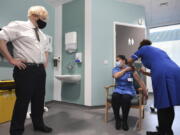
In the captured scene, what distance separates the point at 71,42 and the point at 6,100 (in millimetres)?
1867

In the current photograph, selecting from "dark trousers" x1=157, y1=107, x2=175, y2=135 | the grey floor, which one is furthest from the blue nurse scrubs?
the grey floor

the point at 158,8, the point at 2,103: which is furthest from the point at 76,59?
the point at 158,8

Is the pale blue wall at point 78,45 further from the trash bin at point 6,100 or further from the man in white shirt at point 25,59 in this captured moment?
the man in white shirt at point 25,59

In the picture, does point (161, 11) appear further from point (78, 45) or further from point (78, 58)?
point (78, 58)

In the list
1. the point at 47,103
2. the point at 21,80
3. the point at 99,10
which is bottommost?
the point at 47,103

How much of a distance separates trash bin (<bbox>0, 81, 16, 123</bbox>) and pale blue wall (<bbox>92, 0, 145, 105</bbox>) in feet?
5.39

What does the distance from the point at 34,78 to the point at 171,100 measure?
1.46 meters

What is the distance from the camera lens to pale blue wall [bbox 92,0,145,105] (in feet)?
11.6

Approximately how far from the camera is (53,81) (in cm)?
404

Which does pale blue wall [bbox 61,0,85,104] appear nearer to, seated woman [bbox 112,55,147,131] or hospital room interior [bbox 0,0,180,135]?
hospital room interior [bbox 0,0,180,135]

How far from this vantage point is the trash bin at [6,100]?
2.42 metres

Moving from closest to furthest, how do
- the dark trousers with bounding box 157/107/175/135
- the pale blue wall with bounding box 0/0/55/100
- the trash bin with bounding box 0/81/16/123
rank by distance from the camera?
the dark trousers with bounding box 157/107/175/135 → the trash bin with bounding box 0/81/16/123 → the pale blue wall with bounding box 0/0/55/100

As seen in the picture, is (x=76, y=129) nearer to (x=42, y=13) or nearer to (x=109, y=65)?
(x=42, y=13)

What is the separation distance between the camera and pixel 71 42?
3.73 metres
